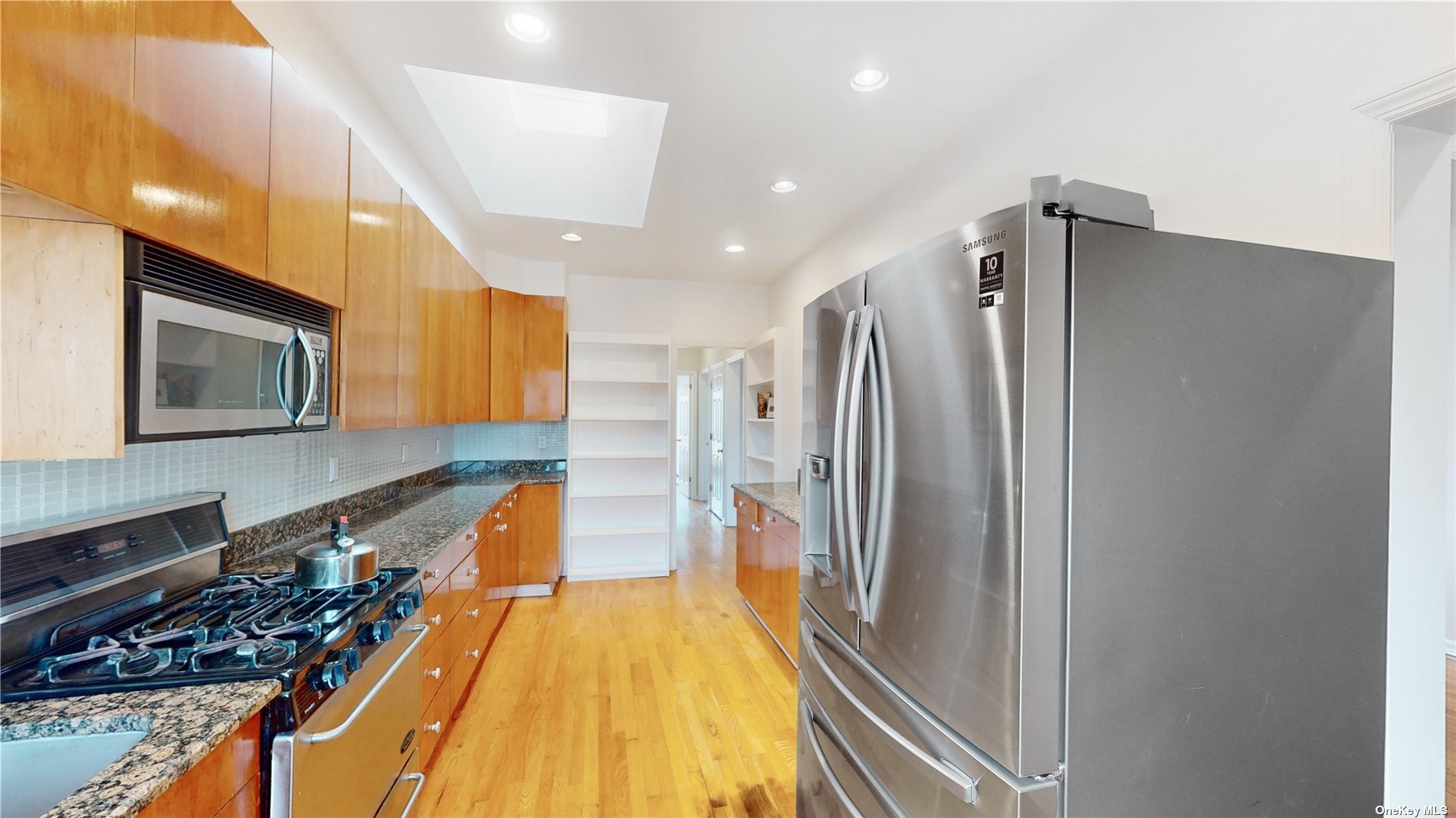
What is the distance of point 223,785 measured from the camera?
92 cm

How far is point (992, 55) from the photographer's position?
68.8 inches

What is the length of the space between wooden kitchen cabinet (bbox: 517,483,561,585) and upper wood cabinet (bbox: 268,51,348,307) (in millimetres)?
2524

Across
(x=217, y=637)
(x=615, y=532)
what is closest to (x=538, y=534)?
(x=615, y=532)

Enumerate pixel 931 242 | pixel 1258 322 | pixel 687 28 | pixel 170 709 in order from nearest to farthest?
pixel 170 709 < pixel 1258 322 < pixel 931 242 < pixel 687 28

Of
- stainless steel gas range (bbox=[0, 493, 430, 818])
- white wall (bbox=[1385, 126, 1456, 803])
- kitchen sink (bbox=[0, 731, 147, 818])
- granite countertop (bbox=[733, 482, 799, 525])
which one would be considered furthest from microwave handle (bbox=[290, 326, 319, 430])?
white wall (bbox=[1385, 126, 1456, 803])

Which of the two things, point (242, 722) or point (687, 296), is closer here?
point (242, 722)

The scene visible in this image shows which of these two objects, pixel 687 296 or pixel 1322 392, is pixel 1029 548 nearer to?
pixel 1322 392

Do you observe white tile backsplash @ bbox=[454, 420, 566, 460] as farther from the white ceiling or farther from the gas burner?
the gas burner

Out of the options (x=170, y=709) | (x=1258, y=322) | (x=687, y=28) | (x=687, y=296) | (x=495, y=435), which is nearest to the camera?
(x=170, y=709)

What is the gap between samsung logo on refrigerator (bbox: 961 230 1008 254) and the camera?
3.16ft

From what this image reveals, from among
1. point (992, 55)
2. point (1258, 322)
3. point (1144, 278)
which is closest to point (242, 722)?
point (1144, 278)

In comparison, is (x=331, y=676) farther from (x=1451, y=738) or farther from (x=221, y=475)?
(x=1451, y=738)

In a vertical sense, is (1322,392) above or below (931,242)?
below

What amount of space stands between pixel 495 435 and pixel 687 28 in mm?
3661
